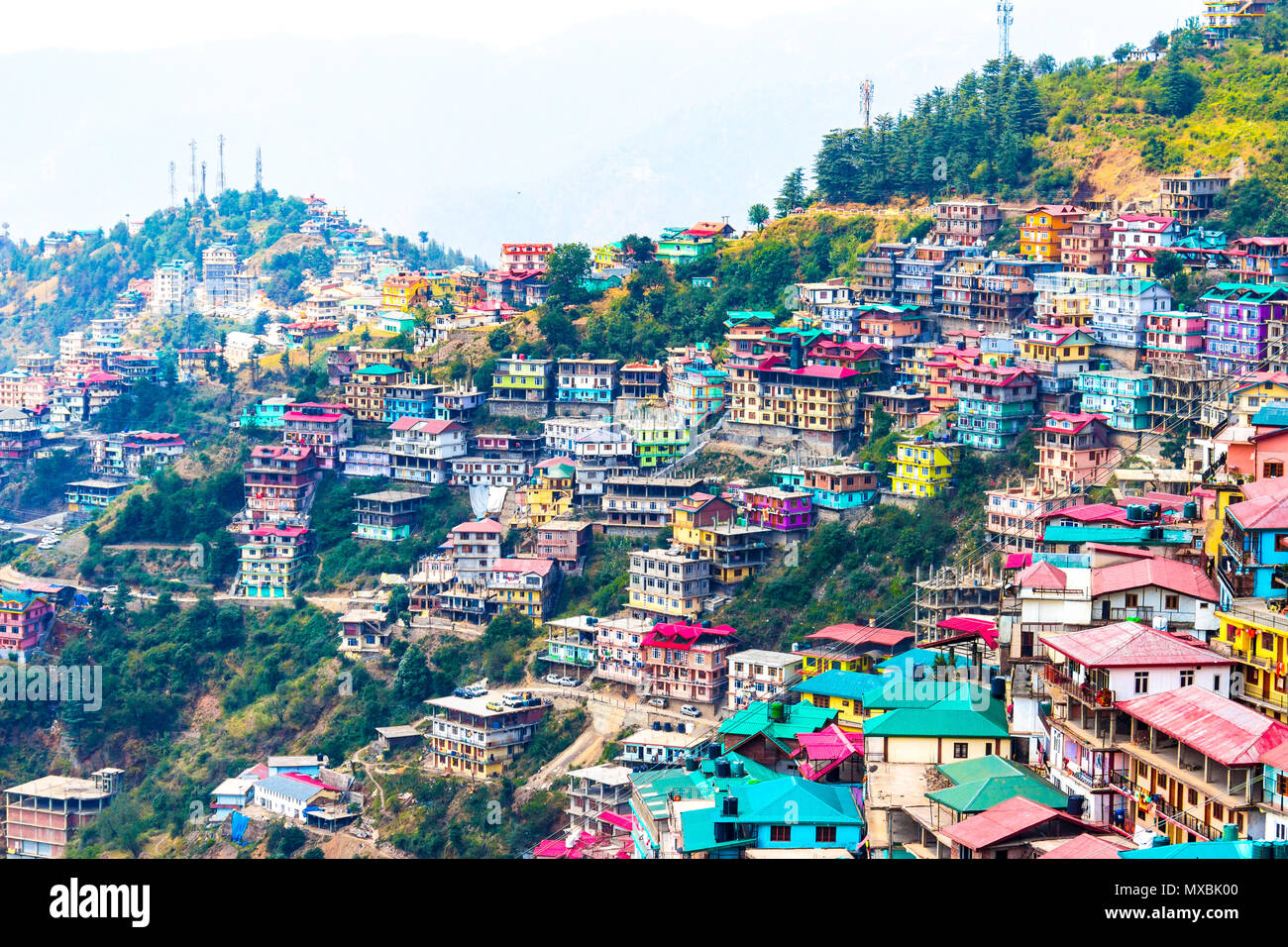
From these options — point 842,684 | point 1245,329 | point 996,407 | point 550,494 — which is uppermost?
point 1245,329

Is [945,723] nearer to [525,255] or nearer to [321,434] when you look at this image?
[321,434]

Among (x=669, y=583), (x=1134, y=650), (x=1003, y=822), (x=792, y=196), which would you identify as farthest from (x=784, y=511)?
(x=1003, y=822)

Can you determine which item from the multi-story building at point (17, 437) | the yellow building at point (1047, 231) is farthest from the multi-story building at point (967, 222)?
the multi-story building at point (17, 437)

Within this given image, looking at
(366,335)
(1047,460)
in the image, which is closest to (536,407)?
(366,335)

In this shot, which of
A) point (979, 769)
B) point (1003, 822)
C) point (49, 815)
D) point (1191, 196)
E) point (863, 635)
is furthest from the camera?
point (1191, 196)

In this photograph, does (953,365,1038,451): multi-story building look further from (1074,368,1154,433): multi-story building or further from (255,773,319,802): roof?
(255,773,319,802): roof

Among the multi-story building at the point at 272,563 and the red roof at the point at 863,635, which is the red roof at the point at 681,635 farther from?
the multi-story building at the point at 272,563

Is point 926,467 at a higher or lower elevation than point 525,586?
higher
